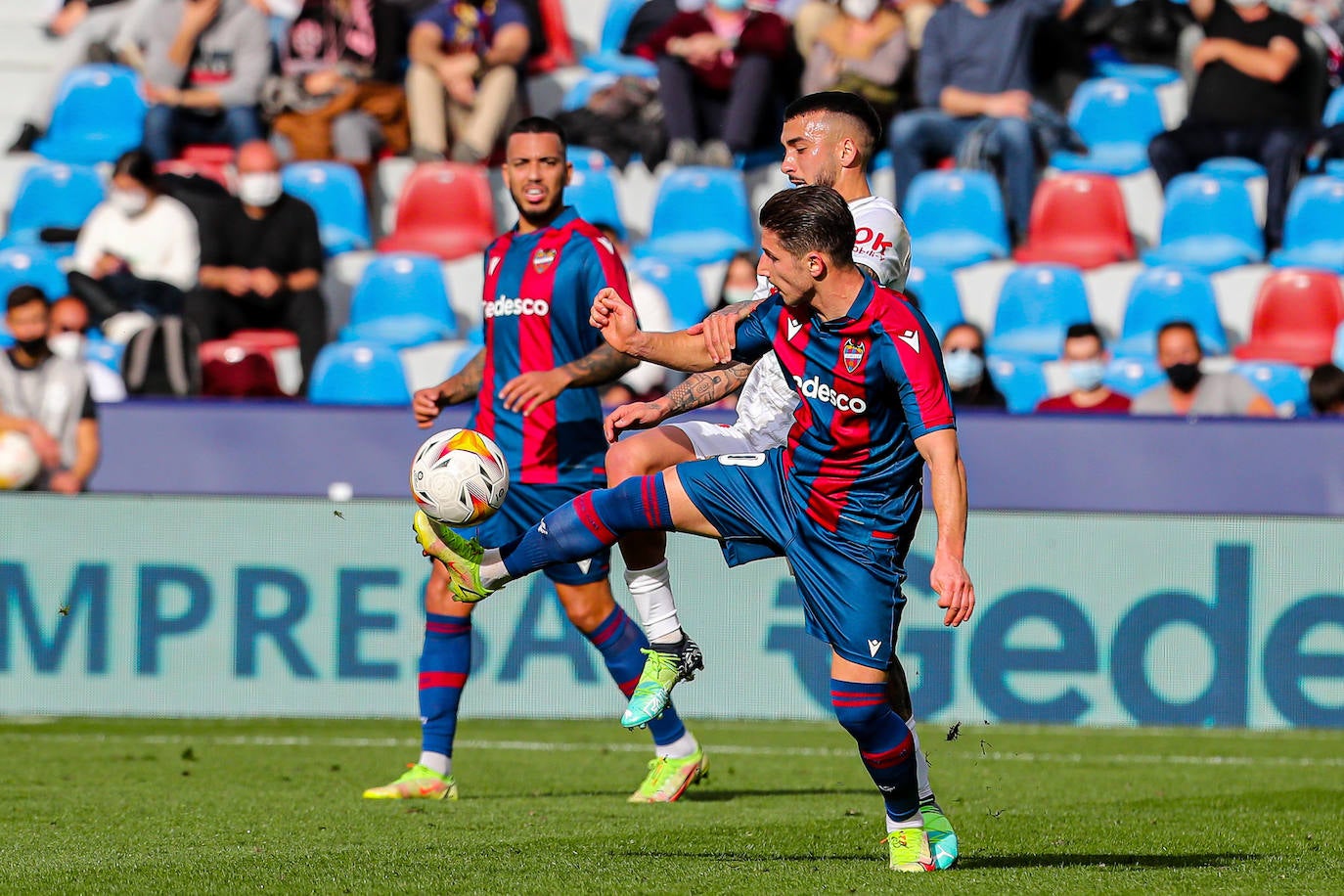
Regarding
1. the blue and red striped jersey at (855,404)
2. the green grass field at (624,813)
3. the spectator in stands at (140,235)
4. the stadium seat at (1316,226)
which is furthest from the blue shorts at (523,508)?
the stadium seat at (1316,226)

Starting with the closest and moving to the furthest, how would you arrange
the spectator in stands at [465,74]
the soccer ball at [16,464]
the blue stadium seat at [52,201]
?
the soccer ball at [16,464], the blue stadium seat at [52,201], the spectator in stands at [465,74]

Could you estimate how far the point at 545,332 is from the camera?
6.90 meters

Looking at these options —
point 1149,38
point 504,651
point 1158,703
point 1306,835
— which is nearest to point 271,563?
point 504,651

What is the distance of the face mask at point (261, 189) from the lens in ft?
41.8

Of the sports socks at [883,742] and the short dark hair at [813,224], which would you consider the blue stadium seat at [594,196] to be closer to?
the short dark hair at [813,224]

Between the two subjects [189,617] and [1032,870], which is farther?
[189,617]

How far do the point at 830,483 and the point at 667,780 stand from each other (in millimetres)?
2112

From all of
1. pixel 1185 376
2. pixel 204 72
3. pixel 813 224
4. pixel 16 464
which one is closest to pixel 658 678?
pixel 813 224

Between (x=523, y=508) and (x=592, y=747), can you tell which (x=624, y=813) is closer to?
(x=523, y=508)

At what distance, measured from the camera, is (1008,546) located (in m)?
→ 9.89

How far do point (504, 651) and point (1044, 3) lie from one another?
6958 mm

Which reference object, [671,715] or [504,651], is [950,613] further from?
[504,651]

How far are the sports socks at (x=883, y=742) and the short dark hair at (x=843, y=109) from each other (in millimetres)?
1737

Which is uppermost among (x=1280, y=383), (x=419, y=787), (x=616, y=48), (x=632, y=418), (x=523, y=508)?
(x=616, y=48)
